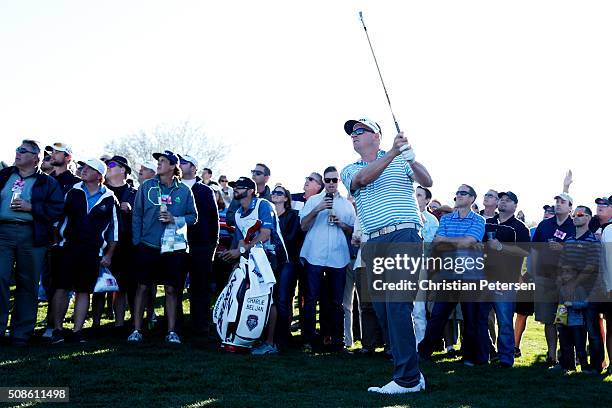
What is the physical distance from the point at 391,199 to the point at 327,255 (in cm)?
346

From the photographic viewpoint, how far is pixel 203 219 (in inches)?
419

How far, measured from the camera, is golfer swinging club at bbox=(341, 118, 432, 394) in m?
6.52

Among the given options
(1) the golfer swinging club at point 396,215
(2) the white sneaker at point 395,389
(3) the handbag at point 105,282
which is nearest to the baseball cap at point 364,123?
(1) the golfer swinging club at point 396,215

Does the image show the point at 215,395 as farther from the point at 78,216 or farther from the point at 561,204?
the point at 561,204

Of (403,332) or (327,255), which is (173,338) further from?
(403,332)

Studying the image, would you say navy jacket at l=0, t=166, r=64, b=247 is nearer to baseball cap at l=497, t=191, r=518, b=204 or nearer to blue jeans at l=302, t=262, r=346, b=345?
blue jeans at l=302, t=262, r=346, b=345

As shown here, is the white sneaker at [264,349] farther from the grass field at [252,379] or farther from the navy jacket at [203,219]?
the navy jacket at [203,219]

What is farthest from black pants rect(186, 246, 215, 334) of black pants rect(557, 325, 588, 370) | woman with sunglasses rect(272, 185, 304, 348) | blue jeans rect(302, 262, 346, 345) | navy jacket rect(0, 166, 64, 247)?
black pants rect(557, 325, 588, 370)

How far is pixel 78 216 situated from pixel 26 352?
68.6 inches

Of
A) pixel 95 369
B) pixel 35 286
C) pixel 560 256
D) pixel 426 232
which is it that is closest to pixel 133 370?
pixel 95 369

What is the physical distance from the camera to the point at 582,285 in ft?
30.5

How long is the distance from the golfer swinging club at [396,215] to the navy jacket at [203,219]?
4.09 m

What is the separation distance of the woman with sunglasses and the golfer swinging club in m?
3.29

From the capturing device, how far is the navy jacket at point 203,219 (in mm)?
10618
